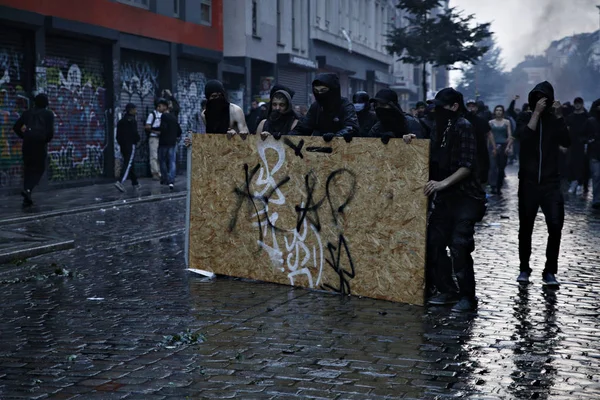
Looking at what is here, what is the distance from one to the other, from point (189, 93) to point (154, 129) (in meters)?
6.10

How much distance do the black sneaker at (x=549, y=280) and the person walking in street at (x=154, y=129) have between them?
49.7 feet

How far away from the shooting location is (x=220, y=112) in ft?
33.7

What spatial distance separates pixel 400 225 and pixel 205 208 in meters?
2.25

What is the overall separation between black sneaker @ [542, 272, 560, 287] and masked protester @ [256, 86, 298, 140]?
266 cm

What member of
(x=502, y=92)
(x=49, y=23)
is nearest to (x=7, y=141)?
(x=49, y=23)

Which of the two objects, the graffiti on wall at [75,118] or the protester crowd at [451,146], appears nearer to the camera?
the protester crowd at [451,146]

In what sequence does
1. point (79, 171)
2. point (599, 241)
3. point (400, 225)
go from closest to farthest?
point (400, 225) → point (599, 241) → point (79, 171)

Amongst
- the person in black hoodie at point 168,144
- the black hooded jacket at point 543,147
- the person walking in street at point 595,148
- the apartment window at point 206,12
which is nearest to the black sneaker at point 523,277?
the black hooded jacket at point 543,147

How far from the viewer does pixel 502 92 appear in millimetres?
133625

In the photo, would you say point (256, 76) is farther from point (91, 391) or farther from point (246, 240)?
point (91, 391)

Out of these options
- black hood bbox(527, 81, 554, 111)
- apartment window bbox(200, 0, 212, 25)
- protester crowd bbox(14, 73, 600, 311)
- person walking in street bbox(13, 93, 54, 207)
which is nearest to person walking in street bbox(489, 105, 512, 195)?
person walking in street bbox(13, 93, 54, 207)

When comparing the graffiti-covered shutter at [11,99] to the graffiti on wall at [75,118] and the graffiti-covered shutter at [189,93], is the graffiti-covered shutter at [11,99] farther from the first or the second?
the graffiti-covered shutter at [189,93]

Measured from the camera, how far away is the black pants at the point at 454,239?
8023 mm

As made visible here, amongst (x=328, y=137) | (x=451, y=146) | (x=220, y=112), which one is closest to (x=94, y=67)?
(x=220, y=112)
